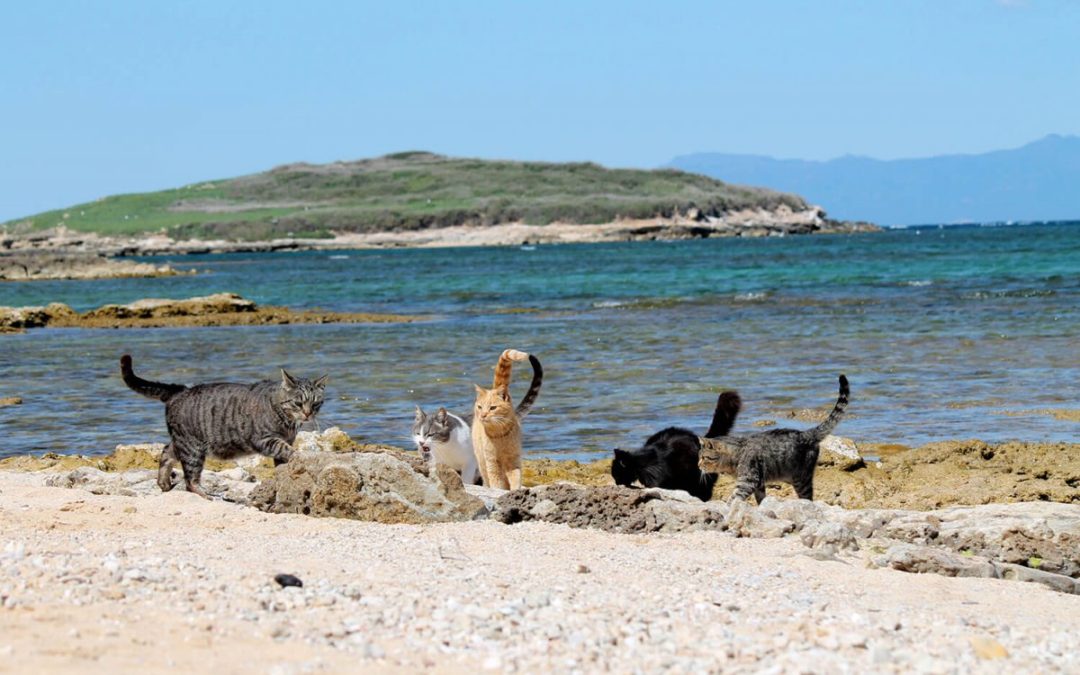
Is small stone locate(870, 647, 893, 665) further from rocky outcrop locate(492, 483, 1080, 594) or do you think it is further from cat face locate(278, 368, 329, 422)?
cat face locate(278, 368, 329, 422)

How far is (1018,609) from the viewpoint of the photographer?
235 inches

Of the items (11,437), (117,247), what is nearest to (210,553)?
(11,437)

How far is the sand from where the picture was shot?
15.4ft

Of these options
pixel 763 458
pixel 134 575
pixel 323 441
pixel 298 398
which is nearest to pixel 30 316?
pixel 323 441

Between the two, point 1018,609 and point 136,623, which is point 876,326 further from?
point 136,623

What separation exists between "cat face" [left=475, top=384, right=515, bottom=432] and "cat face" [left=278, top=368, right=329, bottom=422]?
1.29 m

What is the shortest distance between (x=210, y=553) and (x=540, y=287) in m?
38.6

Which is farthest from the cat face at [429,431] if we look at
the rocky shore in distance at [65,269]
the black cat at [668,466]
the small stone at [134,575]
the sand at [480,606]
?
the rocky shore in distance at [65,269]

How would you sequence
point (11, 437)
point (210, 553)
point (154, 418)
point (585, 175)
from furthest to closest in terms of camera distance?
point (585, 175), point (154, 418), point (11, 437), point (210, 553)

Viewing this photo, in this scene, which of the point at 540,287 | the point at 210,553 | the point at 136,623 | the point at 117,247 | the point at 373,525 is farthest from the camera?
the point at 117,247

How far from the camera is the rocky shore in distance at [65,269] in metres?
64.4

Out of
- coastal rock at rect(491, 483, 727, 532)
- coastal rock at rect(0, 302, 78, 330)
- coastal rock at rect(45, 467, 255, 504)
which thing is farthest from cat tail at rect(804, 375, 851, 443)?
coastal rock at rect(0, 302, 78, 330)

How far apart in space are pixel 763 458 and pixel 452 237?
403 feet

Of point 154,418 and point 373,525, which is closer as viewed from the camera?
point 373,525
